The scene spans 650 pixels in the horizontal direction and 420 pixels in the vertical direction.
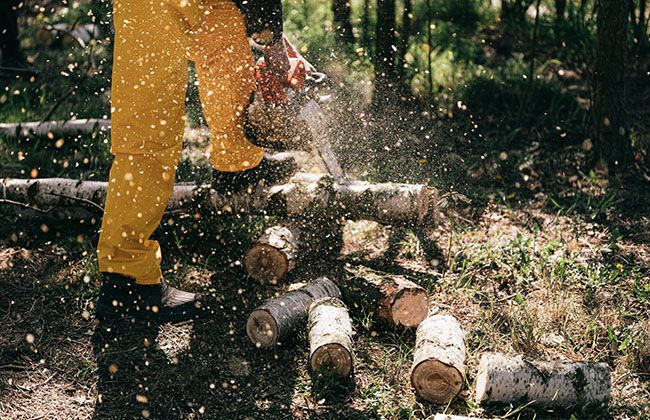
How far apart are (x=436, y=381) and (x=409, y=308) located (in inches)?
17.7

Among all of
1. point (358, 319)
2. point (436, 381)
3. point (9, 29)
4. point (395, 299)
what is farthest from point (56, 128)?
point (436, 381)

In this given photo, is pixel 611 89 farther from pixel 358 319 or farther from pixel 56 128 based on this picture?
pixel 56 128

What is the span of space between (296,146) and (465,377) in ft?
4.65

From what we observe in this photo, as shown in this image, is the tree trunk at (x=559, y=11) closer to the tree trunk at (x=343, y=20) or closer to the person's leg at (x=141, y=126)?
the tree trunk at (x=343, y=20)

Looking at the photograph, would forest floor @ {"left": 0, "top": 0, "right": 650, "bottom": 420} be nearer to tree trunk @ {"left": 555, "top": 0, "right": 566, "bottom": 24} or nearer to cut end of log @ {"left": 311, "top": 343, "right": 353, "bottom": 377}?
cut end of log @ {"left": 311, "top": 343, "right": 353, "bottom": 377}

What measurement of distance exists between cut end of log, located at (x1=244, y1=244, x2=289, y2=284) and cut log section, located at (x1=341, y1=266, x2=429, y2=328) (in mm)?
417

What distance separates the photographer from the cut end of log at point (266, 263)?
10.8ft

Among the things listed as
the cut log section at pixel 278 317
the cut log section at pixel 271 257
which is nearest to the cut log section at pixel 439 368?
the cut log section at pixel 278 317

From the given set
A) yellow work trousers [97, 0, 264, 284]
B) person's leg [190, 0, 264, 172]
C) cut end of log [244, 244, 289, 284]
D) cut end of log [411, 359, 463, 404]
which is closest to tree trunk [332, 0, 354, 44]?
person's leg [190, 0, 264, 172]

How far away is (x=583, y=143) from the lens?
4.57 meters

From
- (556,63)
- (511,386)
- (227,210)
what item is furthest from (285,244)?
(556,63)

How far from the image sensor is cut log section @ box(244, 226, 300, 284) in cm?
330

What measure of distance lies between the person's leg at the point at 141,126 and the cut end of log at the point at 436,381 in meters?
1.20

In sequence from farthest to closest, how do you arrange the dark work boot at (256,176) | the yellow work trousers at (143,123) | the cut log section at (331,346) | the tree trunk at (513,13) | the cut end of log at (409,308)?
the tree trunk at (513,13), the dark work boot at (256,176), the cut end of log at (409,308), the yellow work trousers at (143,123), the cut log section at (331,346)
